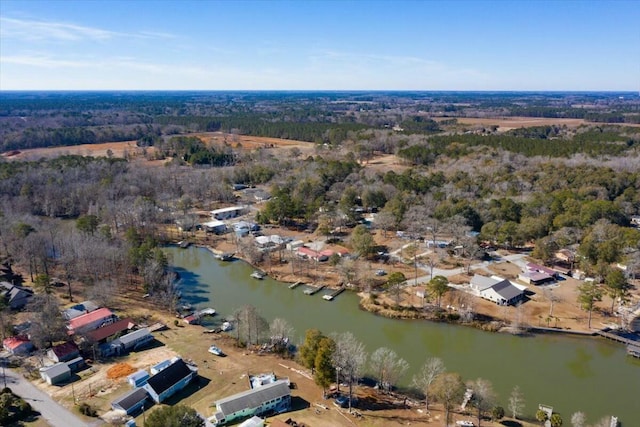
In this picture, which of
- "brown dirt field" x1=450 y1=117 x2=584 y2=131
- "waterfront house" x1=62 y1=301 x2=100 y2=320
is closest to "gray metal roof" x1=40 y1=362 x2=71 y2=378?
"waterfront house" x1=62 y1=301 x2=100 y2=320

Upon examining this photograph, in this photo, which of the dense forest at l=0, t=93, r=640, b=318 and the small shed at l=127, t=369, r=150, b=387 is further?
the dense forest at l=0, t=93, r=640, b=318

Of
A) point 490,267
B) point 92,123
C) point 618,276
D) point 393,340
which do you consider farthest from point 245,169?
point 92,123

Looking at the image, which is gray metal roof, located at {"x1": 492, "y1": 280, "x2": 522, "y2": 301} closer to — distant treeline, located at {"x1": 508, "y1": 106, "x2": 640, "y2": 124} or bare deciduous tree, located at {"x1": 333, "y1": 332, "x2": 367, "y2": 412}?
bare deciduous tree, located at {"x1": 333, "y1": 332, "x2": 367, "y2": 412}

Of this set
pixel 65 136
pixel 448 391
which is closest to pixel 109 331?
pixel 448 391

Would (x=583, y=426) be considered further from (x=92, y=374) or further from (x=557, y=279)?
(x=92, y=374)

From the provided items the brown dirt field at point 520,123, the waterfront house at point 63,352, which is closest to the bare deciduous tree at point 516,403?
the waterfront house at point 63,352

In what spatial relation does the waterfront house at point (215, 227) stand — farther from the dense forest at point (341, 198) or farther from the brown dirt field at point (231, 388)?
the brown dirt field at point (231, 388)

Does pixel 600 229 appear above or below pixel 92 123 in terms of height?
below

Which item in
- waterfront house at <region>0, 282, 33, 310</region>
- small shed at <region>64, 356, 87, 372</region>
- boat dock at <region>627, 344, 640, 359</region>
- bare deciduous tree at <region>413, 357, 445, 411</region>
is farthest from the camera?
waterfront house at <region>0, 282, 33, 310</region>
